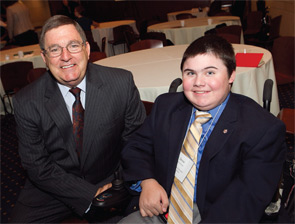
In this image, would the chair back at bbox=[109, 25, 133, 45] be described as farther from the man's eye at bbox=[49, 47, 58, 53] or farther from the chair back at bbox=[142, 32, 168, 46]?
the man's eye at bbox=[49, 47, 58, 53]

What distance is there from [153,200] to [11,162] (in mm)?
2722

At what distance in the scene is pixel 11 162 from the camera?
3564mm

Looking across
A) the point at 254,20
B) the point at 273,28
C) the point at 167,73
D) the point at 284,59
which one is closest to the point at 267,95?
the point at 167,73

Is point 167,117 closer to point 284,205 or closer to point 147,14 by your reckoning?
point 284,205

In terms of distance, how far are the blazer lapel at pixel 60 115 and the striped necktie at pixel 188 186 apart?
643 millimetres

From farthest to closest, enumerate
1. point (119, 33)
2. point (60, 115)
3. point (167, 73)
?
point (119, 33) → point (167, 73) → point (60, 115)

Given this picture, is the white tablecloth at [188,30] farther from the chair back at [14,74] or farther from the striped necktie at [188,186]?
the striped necktie at [188,186]

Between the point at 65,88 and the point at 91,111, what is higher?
the point at 65,88

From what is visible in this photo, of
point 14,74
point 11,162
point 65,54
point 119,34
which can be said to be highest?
point 65,54

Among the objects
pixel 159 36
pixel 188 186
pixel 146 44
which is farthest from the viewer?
pixel 159 36

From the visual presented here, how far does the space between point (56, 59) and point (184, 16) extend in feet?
24.0

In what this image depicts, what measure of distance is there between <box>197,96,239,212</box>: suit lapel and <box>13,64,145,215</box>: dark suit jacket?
63 centimetres

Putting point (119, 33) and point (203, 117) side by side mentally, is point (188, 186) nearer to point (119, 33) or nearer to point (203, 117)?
point (203, 117)

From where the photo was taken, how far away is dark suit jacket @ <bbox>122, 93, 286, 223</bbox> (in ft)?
4.00
